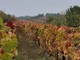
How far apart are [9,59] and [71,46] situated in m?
6.51

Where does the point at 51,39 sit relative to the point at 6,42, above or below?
below

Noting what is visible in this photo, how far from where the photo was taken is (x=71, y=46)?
9672 mm

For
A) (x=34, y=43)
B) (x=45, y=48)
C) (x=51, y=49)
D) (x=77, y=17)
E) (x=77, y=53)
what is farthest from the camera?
(x=77, y=17)

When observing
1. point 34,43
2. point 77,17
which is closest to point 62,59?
point 34,43

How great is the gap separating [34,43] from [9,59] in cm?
1496

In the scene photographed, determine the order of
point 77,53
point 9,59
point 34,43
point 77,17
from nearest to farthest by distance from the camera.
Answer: point 9,59
point 77,53
point 34,43
point 77,17

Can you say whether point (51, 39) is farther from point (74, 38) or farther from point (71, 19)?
point (71, 19)

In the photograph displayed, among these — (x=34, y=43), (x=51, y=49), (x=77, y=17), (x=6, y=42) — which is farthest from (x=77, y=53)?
(x=77, y=17)

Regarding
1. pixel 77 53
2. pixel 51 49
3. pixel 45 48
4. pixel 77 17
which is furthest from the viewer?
pixel 77 17

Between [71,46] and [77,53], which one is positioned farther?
[71,46]

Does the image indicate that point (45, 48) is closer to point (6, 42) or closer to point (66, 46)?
point (66, 46)

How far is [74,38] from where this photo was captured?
32.9 ft

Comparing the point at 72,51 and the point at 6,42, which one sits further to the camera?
the point at 72,51

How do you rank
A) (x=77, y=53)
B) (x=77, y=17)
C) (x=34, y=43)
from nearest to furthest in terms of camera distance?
1. (x=77, y=53)
2. (x=34, y=43)
3. (x=77, y=17)
